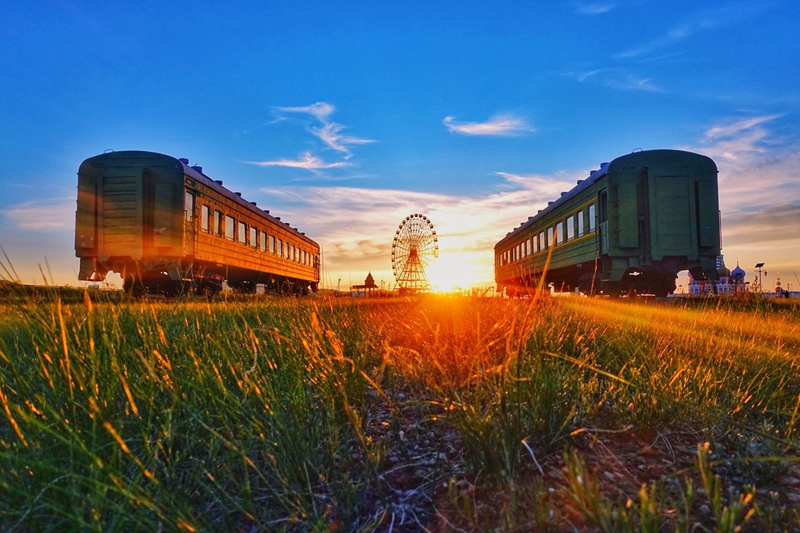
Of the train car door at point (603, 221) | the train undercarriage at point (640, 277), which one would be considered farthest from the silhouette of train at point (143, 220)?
the train car door at point (603, 221)

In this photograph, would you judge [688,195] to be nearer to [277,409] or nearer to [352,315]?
[352,315]

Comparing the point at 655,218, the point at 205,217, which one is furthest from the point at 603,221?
the point at 205,217

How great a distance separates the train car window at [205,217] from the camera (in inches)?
503

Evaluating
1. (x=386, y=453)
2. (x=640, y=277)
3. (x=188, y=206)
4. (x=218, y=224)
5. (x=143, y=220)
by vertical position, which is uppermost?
(x=188, y=206)

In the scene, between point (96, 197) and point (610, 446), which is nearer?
point (610, 446)

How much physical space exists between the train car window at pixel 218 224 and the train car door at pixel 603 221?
32.5 ft

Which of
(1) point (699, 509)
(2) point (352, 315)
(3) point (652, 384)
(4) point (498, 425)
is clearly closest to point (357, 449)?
(4) point (498, 425)

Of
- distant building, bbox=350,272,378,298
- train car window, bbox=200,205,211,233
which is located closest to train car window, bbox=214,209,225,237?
train car window, bbox=200,205,211,233

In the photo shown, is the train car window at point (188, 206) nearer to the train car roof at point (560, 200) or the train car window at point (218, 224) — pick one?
the train car window at point (218, 224)

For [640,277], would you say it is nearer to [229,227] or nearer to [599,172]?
[599,172]

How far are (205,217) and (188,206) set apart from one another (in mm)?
832

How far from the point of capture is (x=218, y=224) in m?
14.0

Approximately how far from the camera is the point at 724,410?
209 cm

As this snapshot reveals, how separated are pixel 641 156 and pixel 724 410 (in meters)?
11.6
